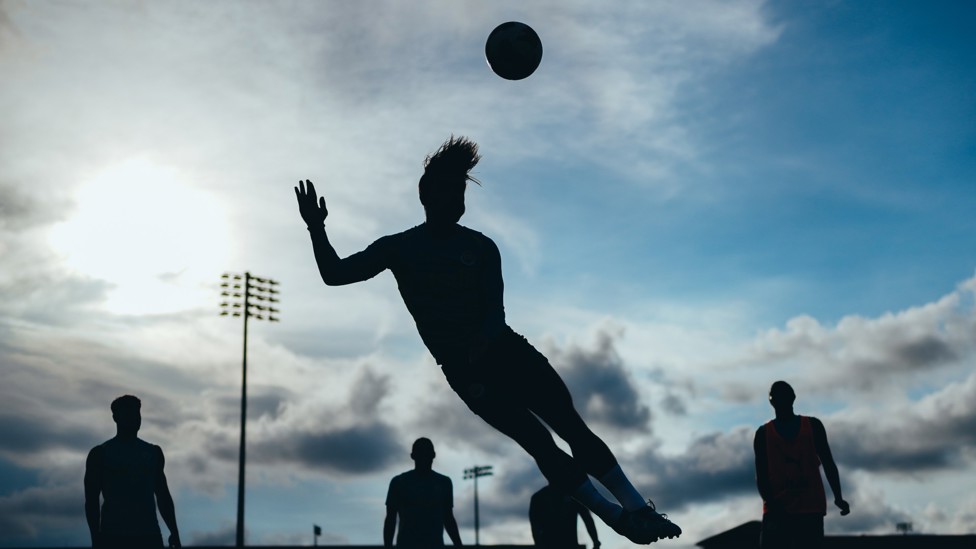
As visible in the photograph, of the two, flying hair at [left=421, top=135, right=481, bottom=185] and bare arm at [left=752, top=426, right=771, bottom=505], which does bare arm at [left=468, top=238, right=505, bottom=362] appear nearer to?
flying hair at [left=421, top=135, right=481, bottom=185]

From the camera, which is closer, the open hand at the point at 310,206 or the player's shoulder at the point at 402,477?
the open hand at the point at 310,206

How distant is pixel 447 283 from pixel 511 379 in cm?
71

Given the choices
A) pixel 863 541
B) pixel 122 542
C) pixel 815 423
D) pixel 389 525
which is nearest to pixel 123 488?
pixel 122 542

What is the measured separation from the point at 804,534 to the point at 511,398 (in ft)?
18.3

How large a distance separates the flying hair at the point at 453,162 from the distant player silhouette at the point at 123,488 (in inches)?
190

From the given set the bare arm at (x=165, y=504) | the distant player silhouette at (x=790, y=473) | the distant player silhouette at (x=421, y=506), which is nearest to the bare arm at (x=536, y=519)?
the distant player silhouette at (x=421, y=506)

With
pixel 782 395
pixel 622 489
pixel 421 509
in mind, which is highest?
pixel 782 395

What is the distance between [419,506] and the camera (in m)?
11.2

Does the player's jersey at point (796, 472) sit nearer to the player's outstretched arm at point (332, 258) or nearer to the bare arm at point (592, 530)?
the bare arm at point (592, 530)

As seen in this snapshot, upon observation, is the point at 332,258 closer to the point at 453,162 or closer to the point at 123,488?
the point at 453,162

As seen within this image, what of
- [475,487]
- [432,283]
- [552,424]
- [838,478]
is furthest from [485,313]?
[475,487]

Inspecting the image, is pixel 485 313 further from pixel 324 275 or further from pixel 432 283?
pixel 324 275

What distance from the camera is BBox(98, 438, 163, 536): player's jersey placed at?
30.8 ft

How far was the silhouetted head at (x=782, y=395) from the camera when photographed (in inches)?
407
